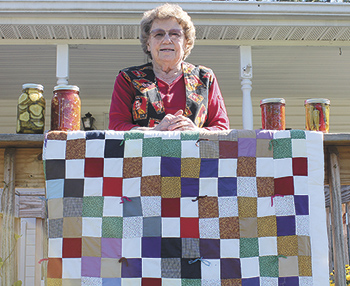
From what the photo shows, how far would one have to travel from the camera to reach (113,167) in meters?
1.67

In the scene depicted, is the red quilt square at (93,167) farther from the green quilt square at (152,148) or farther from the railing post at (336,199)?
the railing post at (336,199)

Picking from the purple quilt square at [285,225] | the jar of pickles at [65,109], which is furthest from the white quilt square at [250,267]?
the jar of pickles at [65,109]

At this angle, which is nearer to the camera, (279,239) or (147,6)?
(279,239)

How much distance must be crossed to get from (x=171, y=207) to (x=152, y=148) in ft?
0.72

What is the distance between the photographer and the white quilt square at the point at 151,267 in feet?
5.20

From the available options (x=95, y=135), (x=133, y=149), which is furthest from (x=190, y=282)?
(x=95, y=135)

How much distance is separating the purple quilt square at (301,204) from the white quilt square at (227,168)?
9.2 inches

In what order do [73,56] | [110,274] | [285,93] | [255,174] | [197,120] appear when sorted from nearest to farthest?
[110,274], [255,174], [197,120], [73,56], [285,93]

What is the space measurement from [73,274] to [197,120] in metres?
0.85

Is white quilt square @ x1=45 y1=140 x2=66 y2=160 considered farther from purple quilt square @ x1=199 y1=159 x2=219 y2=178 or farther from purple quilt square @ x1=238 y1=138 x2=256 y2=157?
purple quilt square @ x1=238 y1=138 x2=256 y2=157

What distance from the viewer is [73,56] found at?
5.95m

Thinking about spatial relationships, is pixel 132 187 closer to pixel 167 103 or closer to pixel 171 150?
pixel 171 150

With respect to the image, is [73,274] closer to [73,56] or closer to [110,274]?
[110,274]

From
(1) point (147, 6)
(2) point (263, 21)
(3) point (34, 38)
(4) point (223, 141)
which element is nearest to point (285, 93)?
(2) point (263, 21)
